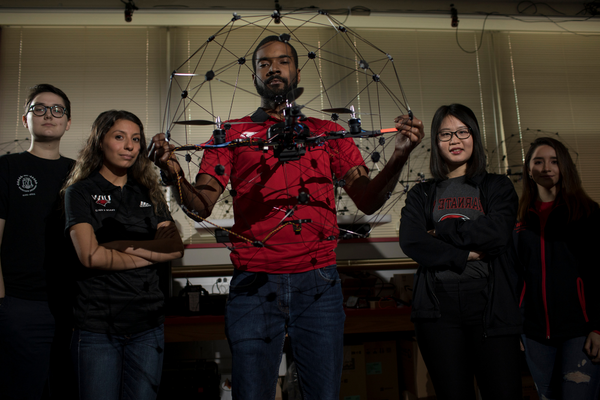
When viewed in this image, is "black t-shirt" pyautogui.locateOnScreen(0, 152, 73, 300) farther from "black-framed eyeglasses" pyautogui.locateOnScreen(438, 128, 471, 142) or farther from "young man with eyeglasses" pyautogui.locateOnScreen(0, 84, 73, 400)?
"black-framed eyeglasses" pyautogui.locateOnScreen(438, 128, 471, 142)

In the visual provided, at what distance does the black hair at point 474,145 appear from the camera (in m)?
1.57

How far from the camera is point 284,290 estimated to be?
1.18 m

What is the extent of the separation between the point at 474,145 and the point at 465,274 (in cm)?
51

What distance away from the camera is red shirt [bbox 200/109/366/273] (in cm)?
122

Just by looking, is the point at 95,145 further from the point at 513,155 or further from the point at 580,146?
the point at 580,146

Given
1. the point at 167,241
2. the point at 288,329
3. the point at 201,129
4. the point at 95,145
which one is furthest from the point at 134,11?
the point at 288,329

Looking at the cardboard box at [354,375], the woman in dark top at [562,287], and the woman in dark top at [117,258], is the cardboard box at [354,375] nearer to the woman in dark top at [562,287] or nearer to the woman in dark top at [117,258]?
the woman in dark top at [562,287]

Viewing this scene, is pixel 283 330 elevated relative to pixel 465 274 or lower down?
lower down

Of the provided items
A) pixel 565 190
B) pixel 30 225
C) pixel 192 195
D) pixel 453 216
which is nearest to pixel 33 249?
pixel 30 225

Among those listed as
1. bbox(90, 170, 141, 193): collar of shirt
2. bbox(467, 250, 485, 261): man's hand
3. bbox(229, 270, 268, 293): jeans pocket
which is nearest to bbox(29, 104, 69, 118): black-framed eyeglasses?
bbox(90, 170, 141, 193): collar of shirt

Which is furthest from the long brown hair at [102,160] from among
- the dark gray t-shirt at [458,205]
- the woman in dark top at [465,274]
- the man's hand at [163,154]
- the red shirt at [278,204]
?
the dark gray t-shirt at [458,205]

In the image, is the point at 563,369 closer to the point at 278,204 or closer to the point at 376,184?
the point at 376,184

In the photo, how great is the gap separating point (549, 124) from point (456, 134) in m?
2.97

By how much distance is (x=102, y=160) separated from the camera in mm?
1614
